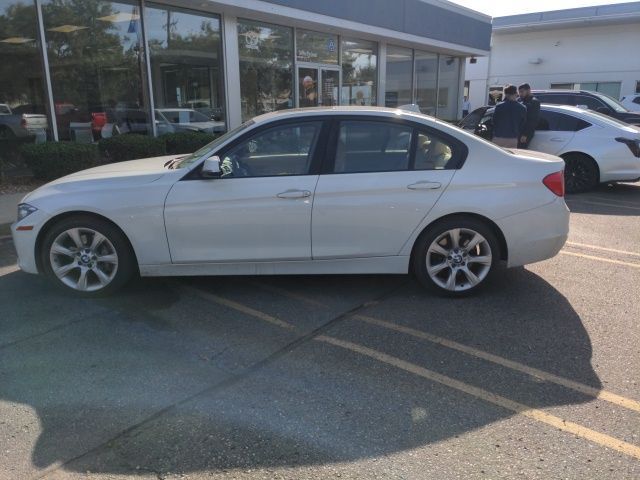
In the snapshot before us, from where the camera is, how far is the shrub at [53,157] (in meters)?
9.26

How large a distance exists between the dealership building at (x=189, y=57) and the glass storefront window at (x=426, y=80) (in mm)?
2211

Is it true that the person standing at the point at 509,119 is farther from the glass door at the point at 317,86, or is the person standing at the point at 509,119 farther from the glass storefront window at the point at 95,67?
the glass storefront window at the point at 95,67

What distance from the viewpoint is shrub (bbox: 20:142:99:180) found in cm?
926

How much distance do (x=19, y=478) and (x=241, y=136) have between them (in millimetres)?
2916

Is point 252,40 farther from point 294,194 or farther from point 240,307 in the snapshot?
point 240,307

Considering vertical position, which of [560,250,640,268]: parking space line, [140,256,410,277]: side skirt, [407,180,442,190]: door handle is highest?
[407,180,442,190]: door handle

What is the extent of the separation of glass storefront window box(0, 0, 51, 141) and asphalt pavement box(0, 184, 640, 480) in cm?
607

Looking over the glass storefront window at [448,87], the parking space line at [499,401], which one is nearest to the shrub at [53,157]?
the parking space line at [499,401]

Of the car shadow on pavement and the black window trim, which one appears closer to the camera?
the car shadow on pavement

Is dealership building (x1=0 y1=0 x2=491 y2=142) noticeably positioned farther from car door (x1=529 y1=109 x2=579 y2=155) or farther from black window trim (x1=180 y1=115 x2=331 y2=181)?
black window trim (x1=180 y1=115 x2=331 y2=181)

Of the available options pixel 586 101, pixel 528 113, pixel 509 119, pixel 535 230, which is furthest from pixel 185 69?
pixel 586 101

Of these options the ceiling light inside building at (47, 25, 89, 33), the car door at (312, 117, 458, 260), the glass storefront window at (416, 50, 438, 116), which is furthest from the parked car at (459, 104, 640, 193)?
the glass storefront window at (416, 50, 438, 116)

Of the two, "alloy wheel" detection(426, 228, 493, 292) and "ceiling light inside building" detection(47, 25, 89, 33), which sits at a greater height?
"ceiling light inside building" detection(47, 25, 89, 33)

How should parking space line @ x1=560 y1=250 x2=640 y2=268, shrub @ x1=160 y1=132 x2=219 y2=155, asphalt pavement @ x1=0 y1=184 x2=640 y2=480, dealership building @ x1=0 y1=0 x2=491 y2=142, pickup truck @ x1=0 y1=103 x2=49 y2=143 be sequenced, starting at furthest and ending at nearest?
shrub @ x1=160 y1=132 x2=219 y2=155, dealership building @ x1=0 y1=0 x2=491 y2=142, pickup truck @ x1=0 y1=103 x2=49 y2=143, parking space line @ x1=560 y1=250 x2=640 y2=268, asphalt pavement @ x1=0 y1=184 x2=640 y2=480
